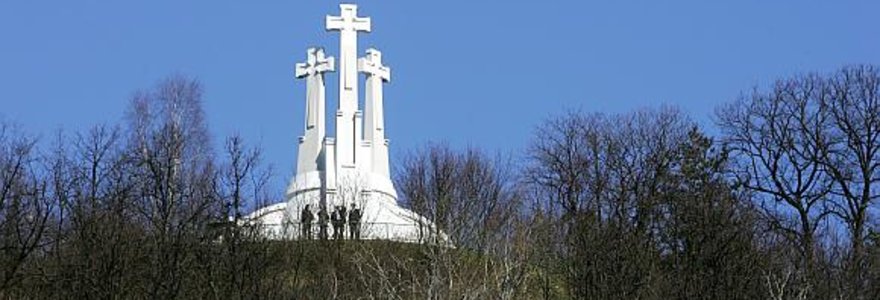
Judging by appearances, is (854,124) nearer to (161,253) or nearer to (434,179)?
(434,179)

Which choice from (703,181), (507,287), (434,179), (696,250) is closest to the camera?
(507,287)

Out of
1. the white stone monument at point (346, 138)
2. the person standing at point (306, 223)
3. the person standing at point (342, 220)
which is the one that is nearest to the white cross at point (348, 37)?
the white stone monument at point (346, 138)

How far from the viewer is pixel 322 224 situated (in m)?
49.5

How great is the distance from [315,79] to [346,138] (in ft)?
5.40

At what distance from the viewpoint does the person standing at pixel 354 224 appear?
164ft

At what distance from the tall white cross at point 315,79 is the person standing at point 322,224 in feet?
18.9

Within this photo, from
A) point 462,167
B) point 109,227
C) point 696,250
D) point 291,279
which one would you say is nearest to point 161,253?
point 109,227

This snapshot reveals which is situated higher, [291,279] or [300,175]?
[300,175]

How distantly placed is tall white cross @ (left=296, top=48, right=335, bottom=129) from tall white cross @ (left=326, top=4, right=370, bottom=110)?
1.10 ft

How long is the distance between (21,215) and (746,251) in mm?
13477

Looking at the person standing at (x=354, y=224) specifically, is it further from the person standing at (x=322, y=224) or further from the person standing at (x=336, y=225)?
the person standing at (x=322, y=224)

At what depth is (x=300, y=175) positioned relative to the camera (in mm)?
56188

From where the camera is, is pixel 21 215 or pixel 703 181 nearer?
pixel 21 215

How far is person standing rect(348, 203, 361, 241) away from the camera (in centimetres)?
Answer: 5006
